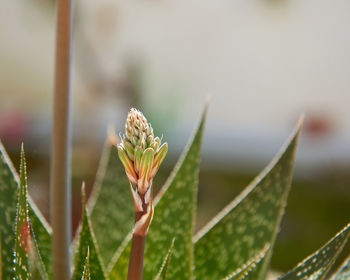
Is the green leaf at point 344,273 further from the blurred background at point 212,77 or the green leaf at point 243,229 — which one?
the blurred background at point 212,77

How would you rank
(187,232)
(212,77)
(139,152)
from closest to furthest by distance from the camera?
(139,152) → (187,232) → (212,77)

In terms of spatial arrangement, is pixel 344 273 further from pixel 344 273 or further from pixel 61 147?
pixel 61 147

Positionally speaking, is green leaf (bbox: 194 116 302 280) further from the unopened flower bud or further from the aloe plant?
the unopened flower bud

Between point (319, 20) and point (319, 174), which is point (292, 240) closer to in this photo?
point (319, 174)

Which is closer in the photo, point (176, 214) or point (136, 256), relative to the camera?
point (136, 256)

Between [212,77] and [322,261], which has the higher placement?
[322,261]

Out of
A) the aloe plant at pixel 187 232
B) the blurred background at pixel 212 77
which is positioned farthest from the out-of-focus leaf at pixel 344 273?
the blurred background at pixel 212 77

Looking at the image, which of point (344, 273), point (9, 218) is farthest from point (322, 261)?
point (9, 218)

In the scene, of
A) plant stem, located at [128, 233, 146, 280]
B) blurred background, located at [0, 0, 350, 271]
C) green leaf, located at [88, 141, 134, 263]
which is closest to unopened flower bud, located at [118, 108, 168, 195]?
plant stem, located at [128, 233, 146, 280]
